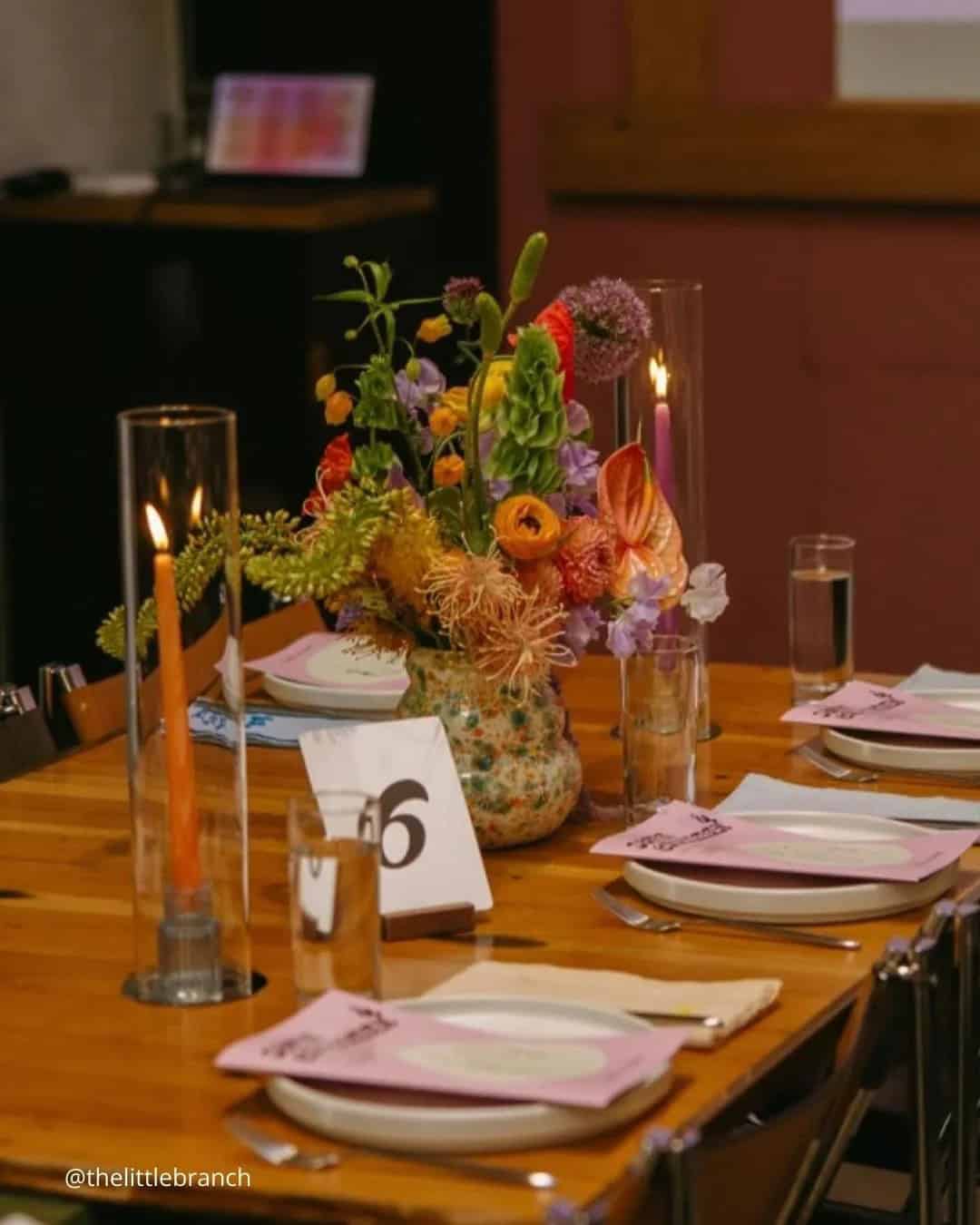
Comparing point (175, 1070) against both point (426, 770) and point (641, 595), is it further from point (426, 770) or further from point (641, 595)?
point (641, 595)

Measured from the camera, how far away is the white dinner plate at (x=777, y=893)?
5.93ft

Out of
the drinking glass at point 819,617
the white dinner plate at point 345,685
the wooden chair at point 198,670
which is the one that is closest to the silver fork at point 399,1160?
the wooden chair at point 198,670

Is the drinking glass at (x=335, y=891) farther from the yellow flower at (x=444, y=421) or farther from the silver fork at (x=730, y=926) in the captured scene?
A: the yellow flower at (x=444, y=421)

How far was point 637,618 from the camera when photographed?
6.45ft

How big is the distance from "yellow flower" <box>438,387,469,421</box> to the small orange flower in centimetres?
4

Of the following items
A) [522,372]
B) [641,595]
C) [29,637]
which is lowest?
[29,637]

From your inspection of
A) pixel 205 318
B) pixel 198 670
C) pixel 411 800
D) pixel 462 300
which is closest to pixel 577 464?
pixel 462 300

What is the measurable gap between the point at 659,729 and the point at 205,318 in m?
2.65

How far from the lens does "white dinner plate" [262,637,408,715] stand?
2432mm

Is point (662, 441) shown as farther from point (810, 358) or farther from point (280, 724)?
point (810, 358)

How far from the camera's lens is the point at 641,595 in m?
1.97

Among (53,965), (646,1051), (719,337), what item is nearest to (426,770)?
(53,965)

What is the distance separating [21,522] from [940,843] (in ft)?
10.3

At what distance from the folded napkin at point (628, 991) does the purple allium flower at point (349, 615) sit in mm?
412
